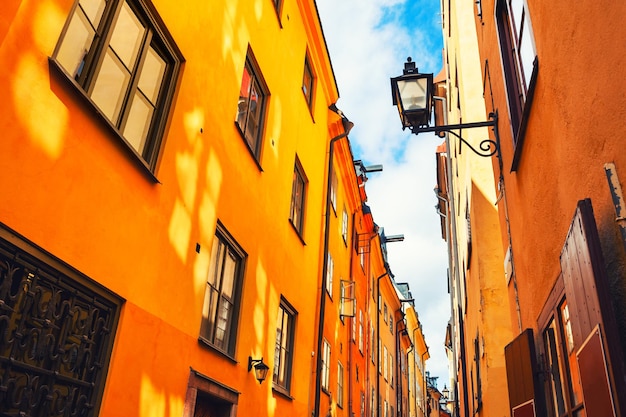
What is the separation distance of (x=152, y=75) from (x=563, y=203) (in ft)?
13.4

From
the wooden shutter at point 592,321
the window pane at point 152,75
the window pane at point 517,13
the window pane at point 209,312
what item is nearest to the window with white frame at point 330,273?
the window pane at point 209,312

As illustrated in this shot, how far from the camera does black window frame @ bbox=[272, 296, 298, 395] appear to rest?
8.89 metres

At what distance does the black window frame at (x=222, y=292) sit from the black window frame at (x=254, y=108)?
1603 millimetres

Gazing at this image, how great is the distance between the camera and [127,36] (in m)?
4.84

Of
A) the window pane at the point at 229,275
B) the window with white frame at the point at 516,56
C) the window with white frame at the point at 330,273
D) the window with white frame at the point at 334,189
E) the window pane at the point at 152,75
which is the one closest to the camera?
the window with white frame at the point at 516,56

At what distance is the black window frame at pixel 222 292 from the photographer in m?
6.28

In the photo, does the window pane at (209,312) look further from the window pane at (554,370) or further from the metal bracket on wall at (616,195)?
the metal bracket on wall at (616,195)

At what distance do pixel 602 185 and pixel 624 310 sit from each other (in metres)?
0.66

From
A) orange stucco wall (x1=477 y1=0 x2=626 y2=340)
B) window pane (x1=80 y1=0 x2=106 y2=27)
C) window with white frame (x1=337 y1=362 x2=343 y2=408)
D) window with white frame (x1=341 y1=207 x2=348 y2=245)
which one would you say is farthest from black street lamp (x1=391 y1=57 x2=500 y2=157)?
window with white frame (x1=341 y1=207 x2=348 y2=245)

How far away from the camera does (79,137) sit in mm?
3902

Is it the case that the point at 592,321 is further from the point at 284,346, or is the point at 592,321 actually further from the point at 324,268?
the point at 324,268

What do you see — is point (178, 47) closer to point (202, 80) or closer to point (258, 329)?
point (202, 80)

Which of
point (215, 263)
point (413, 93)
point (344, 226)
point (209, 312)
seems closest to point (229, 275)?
point (215, 263)

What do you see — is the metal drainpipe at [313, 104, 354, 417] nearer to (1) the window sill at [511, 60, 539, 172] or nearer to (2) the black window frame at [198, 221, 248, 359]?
(2) the black window frame at [198, 221, 248, 359]
